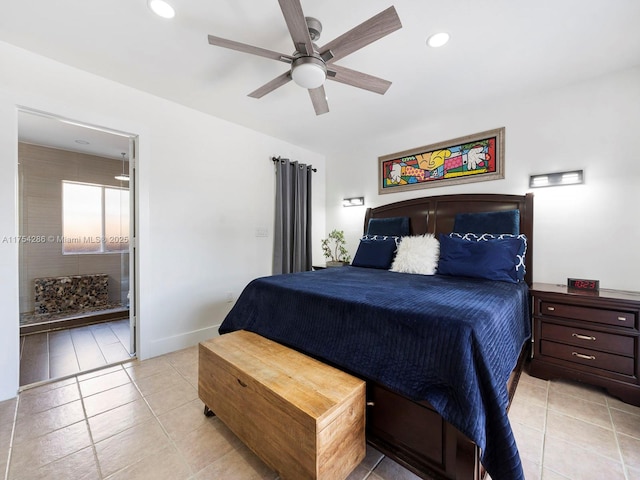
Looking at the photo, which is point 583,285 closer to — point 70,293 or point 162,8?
point 162,8

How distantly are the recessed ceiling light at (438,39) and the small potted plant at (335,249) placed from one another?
2.67m

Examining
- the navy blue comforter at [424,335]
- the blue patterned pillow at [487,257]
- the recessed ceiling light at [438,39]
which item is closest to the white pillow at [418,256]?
the blue patterned pillow at [487,257]

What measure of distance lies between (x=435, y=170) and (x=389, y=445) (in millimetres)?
2965

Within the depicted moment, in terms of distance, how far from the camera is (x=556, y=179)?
2.51m

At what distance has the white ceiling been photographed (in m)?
1.68

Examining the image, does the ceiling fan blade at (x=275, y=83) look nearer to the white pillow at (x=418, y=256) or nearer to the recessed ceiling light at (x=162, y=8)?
the recessed ceiling light at (x=162, y=8)

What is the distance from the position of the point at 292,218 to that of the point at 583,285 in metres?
3.21

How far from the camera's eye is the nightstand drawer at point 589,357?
75.5 inches

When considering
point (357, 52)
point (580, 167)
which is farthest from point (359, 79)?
point (580, 167)

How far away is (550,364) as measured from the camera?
86.5 inches

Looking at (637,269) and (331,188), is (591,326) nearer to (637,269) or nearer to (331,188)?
(637,269)

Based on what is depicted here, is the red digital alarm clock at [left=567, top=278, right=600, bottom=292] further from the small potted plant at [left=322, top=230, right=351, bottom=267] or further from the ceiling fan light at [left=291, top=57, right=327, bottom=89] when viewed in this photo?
the ceiling fan light at [left=291, top=57, right=327, bottom=89]

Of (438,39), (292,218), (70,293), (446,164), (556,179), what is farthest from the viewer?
(70,293)

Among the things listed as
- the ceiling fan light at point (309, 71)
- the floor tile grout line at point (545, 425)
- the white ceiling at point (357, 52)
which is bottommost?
the floor tile grout line at point (545, 425)
